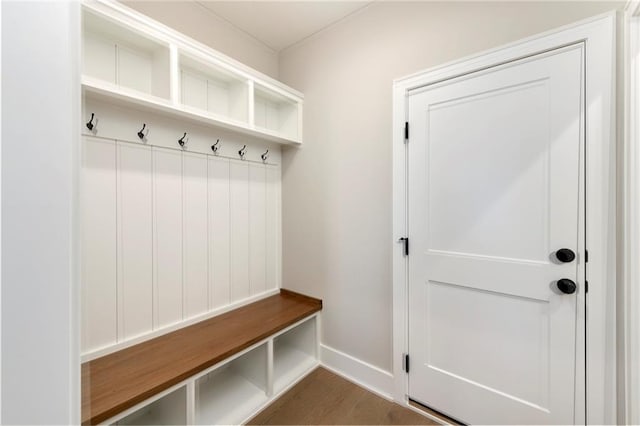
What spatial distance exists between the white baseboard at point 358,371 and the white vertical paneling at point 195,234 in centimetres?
103

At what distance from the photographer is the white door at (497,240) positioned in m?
1.22

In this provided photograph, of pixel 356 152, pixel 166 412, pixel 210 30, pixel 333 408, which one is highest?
pixel 210 30

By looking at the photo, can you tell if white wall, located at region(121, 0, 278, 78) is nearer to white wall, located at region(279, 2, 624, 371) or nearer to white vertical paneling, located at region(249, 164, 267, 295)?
white wall, located at region(279, 2, 624, 371)

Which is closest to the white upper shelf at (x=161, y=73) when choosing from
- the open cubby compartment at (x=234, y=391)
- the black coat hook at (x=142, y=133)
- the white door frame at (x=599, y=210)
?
the black coat hook at (x=142, y=133)

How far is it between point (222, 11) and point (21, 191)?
2.20 m

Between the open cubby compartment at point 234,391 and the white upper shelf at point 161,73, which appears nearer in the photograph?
the white upper shelf at point 161,73

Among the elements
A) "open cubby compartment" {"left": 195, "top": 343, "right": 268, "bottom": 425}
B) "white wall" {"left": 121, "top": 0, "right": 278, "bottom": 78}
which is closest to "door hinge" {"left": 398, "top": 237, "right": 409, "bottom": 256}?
"open cubby compartment" {"left": 195, "top": 343, "right": 268, "bottom": 425}

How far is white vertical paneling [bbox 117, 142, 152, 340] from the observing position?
145 centimetres

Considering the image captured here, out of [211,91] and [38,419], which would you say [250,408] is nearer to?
[38,419]

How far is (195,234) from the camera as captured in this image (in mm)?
→ 1772

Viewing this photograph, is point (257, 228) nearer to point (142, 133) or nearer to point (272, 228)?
point (272, 228)

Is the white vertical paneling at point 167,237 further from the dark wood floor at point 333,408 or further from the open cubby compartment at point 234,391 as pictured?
the dark wood floor at point 333,408

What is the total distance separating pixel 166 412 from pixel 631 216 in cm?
240

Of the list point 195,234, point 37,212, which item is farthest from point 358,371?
point 37,212
